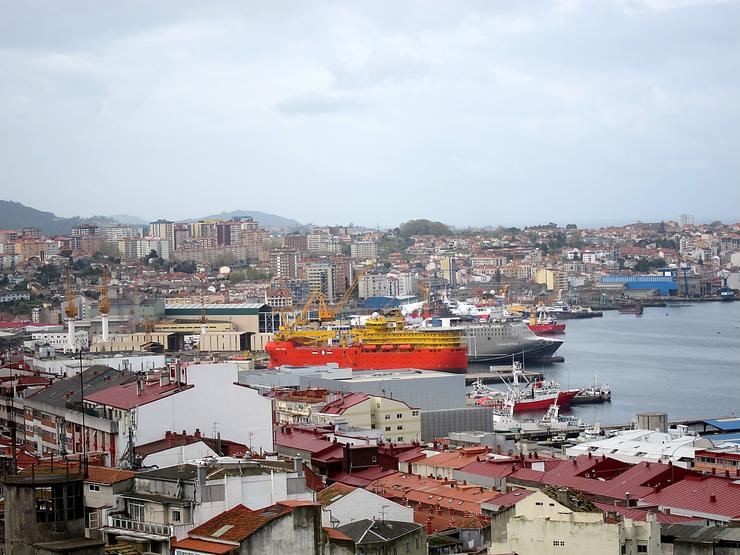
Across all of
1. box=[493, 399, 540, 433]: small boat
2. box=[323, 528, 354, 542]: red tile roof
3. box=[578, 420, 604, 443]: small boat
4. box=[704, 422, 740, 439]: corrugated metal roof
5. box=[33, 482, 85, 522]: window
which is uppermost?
box=[33, 482, 85, 522]: window

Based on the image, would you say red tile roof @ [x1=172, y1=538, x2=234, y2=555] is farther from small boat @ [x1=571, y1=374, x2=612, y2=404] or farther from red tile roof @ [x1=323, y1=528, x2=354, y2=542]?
small boat @ [x1=571, y1=374, x2=612, y2=404]

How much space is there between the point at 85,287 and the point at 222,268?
16.4m

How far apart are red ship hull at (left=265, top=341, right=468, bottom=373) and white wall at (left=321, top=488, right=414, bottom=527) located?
24.2 m

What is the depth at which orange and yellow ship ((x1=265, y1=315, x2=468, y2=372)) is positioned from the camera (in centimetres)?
3338

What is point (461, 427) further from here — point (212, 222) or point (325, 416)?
point (212, 222)

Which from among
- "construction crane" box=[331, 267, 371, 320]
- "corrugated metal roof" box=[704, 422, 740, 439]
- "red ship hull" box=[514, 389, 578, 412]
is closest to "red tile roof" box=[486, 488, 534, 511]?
"corrugated metal roof" box=[704, 422, 740, 439]

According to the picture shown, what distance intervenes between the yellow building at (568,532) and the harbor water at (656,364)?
1627cm

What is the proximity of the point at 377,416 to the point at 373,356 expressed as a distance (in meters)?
16.7

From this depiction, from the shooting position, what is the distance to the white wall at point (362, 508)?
7.89 m

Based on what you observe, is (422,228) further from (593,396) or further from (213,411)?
(213,411)

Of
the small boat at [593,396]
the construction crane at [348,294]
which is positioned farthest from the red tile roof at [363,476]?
the construction crane at [348,294]

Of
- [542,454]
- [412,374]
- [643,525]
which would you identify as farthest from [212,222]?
[643,525]

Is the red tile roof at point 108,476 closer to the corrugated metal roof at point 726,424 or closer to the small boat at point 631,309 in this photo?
the corrugated metal roof at point 726,424

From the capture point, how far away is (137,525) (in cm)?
644
